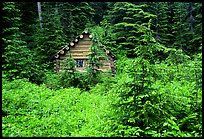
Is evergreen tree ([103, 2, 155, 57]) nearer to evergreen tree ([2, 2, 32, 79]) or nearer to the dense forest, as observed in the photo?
the dense forest

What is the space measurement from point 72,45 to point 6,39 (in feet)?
20.5

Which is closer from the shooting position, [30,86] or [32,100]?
[32,100]

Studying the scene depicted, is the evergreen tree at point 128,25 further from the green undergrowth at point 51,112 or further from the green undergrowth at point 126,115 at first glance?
the green undergrowth at point 126,115

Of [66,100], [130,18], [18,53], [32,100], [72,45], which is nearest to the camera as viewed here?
[32,100]

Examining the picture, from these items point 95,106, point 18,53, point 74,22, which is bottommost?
point 95,106

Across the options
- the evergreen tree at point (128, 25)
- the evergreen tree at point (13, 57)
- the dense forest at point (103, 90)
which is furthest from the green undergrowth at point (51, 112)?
the evergreen tree at point (128, 25)

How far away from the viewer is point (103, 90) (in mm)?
15578

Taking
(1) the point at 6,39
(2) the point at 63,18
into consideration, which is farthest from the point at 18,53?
(2) the point at 63,18

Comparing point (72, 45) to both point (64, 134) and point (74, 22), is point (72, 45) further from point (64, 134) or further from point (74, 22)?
point (64, 134)

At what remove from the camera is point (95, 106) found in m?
13.0

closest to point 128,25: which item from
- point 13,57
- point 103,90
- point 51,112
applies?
point 103,90

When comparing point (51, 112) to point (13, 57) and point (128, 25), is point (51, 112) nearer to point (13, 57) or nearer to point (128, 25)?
point (13, 57)

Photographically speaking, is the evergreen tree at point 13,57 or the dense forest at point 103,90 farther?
the evergreen tree at point 13,57

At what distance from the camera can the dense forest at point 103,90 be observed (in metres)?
8.80
